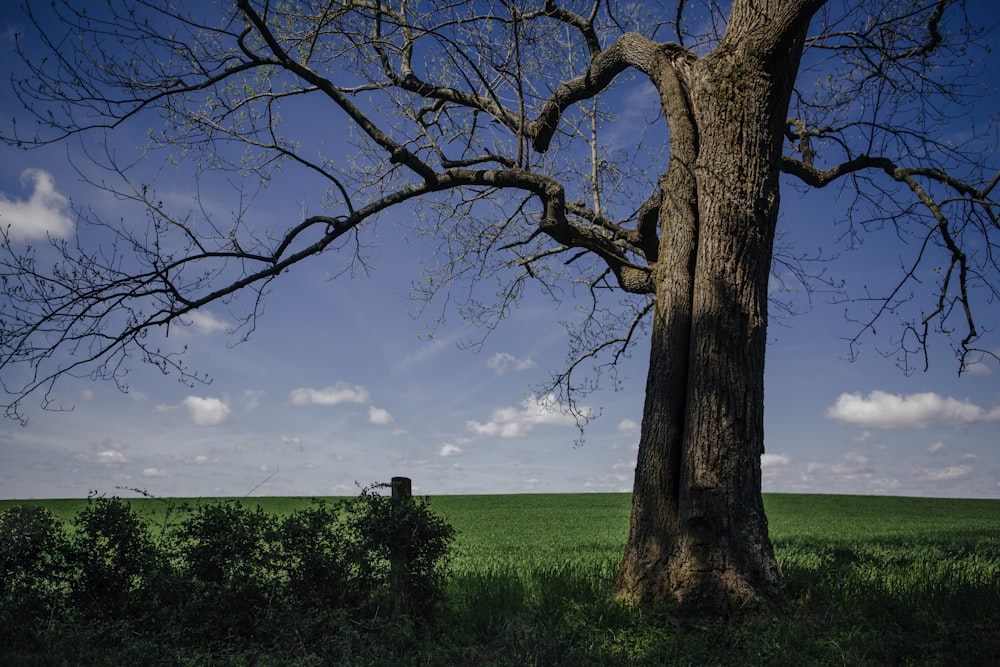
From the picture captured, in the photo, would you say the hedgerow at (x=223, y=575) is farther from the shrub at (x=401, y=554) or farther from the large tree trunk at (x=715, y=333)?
the large tree trunk at (x=715, y=333)

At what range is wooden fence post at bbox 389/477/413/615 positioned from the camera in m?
6.87

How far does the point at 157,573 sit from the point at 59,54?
5722 mm

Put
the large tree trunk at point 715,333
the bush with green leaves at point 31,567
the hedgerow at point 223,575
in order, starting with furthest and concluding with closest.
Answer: the bush with green leaves at point 31,567 → the large tree trunk at point 715,333 → the hedgerow at point 223,575

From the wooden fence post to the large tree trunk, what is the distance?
2273 millimetres

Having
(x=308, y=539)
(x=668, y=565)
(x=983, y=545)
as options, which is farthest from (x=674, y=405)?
(x=983, y=545)

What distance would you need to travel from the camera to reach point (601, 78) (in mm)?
10273

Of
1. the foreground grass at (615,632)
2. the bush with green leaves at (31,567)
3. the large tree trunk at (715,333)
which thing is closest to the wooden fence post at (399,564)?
the foreground grass at (615,632)

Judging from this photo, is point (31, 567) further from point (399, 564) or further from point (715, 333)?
point (715, 333)

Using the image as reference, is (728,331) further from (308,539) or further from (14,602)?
(14,602)

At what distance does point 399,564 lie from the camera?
6.97 metres

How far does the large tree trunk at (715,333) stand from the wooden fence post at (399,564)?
2273 mm

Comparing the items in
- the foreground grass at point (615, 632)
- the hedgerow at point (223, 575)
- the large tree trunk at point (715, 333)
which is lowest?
the foreground grass at point (615, 632)

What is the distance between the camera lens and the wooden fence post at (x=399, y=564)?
22.5ft

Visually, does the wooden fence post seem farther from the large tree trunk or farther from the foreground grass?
the large tree trunk
